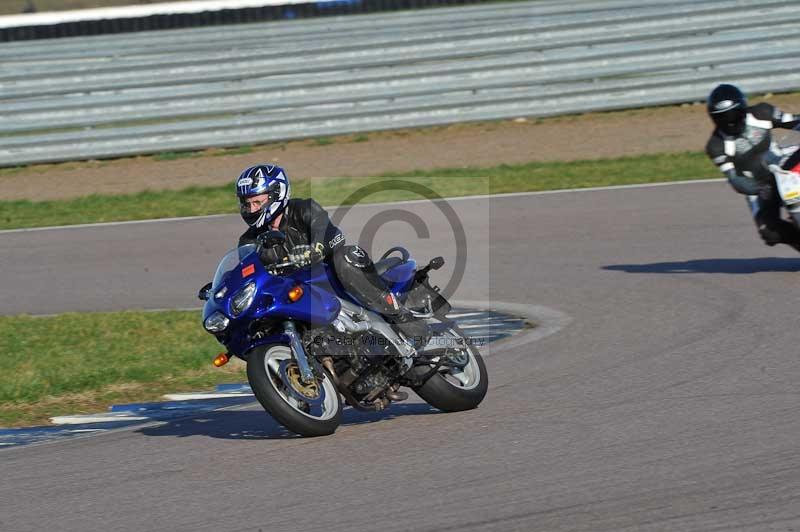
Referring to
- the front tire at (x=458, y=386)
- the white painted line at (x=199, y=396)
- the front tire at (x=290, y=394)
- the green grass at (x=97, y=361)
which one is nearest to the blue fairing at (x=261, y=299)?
the front tire at (x=290, y=394)

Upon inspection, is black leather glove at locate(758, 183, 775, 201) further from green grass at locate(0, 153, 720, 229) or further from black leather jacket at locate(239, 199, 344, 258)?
black leather jacket at locate(239, 199, 344, 258)

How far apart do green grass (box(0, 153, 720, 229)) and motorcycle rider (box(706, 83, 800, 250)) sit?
4.45 metres

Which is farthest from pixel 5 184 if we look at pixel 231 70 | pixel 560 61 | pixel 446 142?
pixel 560 61

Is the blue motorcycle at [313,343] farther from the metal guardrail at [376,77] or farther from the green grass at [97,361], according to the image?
the metal guardrail at [376,77]

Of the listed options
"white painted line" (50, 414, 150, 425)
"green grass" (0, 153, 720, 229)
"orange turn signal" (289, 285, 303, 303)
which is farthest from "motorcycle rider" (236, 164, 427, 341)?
"green grass" (0, 153, 720, 229)

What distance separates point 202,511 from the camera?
5.18 metres

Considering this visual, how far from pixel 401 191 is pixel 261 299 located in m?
10.4

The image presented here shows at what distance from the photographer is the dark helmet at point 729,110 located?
34.4ft

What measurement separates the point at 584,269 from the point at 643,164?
5.46 m

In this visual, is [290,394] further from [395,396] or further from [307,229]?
[307,229]

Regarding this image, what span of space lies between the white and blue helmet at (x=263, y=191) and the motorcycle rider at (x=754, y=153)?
17.3 feet

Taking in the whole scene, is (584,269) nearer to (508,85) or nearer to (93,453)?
(93,453)

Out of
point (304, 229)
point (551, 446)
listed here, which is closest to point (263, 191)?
point (304, 229)

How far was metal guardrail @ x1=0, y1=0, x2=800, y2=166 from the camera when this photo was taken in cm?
1786
